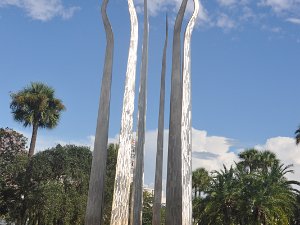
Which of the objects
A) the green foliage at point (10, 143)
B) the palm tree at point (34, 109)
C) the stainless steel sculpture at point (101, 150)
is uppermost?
the palm tree at point (34, 109)

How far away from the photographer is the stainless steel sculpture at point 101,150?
38.2 feet

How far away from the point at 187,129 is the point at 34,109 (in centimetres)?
2569

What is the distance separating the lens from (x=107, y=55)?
13.4 meters

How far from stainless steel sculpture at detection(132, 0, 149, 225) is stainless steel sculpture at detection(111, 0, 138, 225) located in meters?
0.38

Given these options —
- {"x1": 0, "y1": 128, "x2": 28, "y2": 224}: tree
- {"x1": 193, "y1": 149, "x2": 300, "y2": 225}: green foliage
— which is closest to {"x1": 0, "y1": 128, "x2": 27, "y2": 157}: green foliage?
{"x1": 0, "y1": 128, "x2": 28, "y2": 224}: tree

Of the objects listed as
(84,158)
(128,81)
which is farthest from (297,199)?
(128,81)

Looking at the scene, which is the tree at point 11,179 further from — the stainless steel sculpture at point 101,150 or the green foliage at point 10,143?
the stainless steel sculpture at point 101,150

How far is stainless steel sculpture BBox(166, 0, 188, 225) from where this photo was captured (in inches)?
424

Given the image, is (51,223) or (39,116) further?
(39,116)

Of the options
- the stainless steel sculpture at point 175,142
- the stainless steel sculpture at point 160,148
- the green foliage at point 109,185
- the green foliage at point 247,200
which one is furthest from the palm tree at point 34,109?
the stainless steel sculpture at point 175,142

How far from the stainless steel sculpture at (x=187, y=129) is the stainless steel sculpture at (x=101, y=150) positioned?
2.30m

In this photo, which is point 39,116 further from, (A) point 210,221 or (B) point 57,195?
(A) point 210,221

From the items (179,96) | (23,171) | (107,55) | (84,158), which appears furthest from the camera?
(84,158)

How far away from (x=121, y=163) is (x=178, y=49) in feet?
12.4
